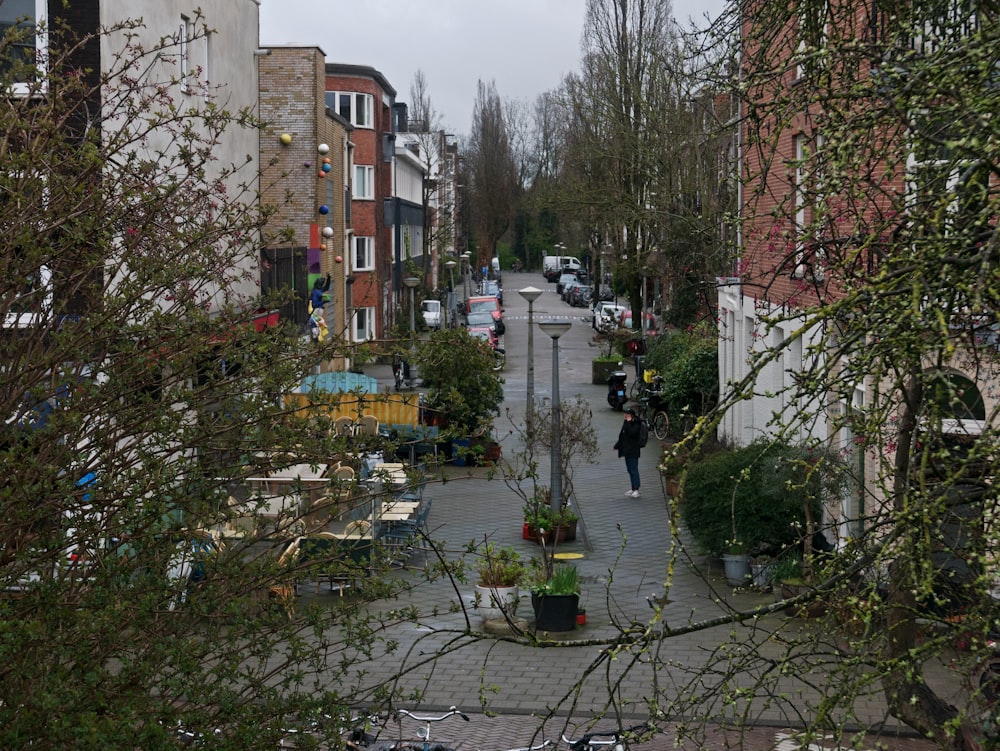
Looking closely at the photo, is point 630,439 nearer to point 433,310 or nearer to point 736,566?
point 736,566

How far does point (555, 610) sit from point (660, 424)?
16.4 meters

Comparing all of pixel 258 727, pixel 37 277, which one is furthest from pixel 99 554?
pixel 37 277

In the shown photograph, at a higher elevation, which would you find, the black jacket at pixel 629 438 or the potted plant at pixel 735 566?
the black jacket at pixel 629 438

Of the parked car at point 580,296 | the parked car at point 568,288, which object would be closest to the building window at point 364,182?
the parked car at point 580,296

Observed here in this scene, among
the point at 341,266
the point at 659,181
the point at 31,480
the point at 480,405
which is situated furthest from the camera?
the point at 341,266

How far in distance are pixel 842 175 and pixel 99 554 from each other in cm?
345

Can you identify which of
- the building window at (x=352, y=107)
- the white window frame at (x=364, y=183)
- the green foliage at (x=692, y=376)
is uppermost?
the building window at (x=352, y=107)

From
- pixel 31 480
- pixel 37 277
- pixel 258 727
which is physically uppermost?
pixel 37 277

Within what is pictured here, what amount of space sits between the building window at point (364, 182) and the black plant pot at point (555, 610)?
4031 cm

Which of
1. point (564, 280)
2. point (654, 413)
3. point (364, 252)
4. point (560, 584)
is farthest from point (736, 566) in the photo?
point (564, 280)

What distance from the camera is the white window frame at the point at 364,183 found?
5344cm

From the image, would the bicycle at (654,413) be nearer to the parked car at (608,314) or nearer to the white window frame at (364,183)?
the parked car at (608,314)

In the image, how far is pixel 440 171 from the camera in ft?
262

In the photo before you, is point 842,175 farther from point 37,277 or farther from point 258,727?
point 37,277
